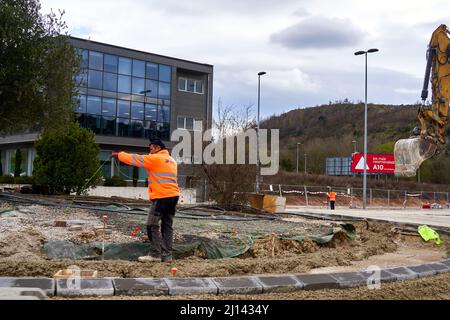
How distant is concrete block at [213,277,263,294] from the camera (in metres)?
5.80

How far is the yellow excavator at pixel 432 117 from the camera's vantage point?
15.7 meters

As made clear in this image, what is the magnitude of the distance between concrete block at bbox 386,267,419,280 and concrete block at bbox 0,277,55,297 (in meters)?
4.32

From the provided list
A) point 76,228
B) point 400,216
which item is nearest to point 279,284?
point 76,228

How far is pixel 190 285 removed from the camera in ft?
19.0

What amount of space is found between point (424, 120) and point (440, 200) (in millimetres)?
44393

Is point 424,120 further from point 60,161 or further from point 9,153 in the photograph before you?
point 9,153

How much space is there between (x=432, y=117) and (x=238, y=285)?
497 inches

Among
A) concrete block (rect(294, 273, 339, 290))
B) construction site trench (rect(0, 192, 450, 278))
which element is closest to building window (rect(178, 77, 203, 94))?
construction site trench (rect(0, 192, 450, 278))

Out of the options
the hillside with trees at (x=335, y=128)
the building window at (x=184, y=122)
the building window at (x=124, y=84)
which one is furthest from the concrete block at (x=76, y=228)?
the hillside with trees at (x=335, y=128)

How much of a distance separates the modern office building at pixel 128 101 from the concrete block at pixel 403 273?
3032cm

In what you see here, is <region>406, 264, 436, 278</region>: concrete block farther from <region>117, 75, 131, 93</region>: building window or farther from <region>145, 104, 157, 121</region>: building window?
<region>145, 104, 157, 121</region>: building window

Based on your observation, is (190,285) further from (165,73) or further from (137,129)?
(165,73)
